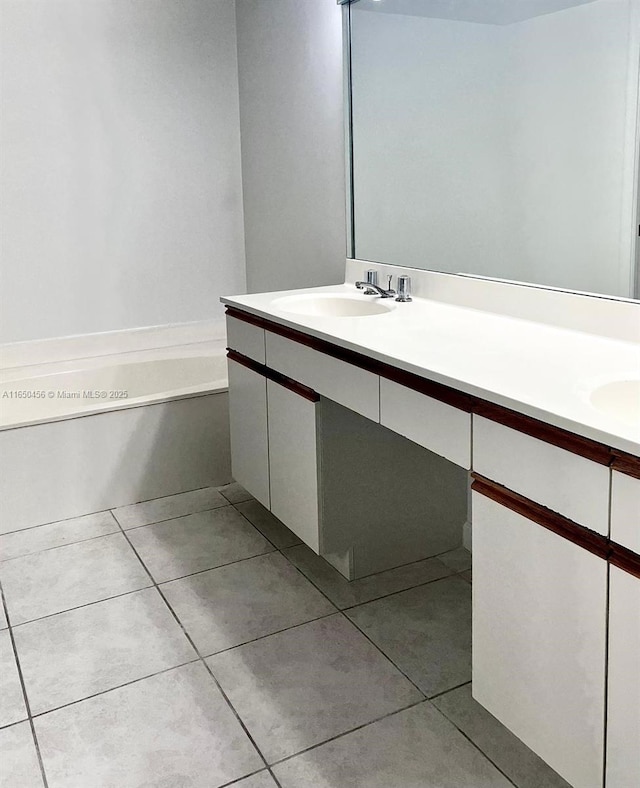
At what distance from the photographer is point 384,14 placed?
242 cm

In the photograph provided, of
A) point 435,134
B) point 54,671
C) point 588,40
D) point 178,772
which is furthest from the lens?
point 435,134

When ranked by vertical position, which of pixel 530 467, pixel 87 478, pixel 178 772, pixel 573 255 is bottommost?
pixel 178 772

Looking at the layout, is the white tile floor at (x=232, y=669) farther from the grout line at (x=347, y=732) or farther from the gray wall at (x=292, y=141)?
the gray wall at (x=292, y=141)

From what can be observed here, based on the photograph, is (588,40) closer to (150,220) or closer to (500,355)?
(500,355)

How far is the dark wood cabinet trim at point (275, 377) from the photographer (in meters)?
2.07

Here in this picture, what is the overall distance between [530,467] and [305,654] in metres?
0.95

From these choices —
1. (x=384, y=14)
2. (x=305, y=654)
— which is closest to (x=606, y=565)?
(x=305, y=654)

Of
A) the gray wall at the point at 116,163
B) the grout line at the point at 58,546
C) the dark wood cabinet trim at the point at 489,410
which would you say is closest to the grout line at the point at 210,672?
the grout line at the point at 58,546

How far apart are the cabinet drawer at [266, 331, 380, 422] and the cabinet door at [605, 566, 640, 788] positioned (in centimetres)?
71

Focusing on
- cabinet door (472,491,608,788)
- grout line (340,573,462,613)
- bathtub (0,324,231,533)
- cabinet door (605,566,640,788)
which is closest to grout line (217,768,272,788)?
cabinet door (472,491,608,788)

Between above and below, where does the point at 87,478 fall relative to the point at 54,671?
above

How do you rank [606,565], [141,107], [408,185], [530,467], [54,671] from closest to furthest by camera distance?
[606,565] < [530,467] < [54,671] < [408,185] < [141,107]

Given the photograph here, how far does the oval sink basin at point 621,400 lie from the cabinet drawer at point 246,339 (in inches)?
44.3

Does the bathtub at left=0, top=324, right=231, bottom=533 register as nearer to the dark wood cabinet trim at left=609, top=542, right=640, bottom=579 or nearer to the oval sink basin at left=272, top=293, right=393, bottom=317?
the oval sink basin at left=272, top=293, right=393, bottom=317
